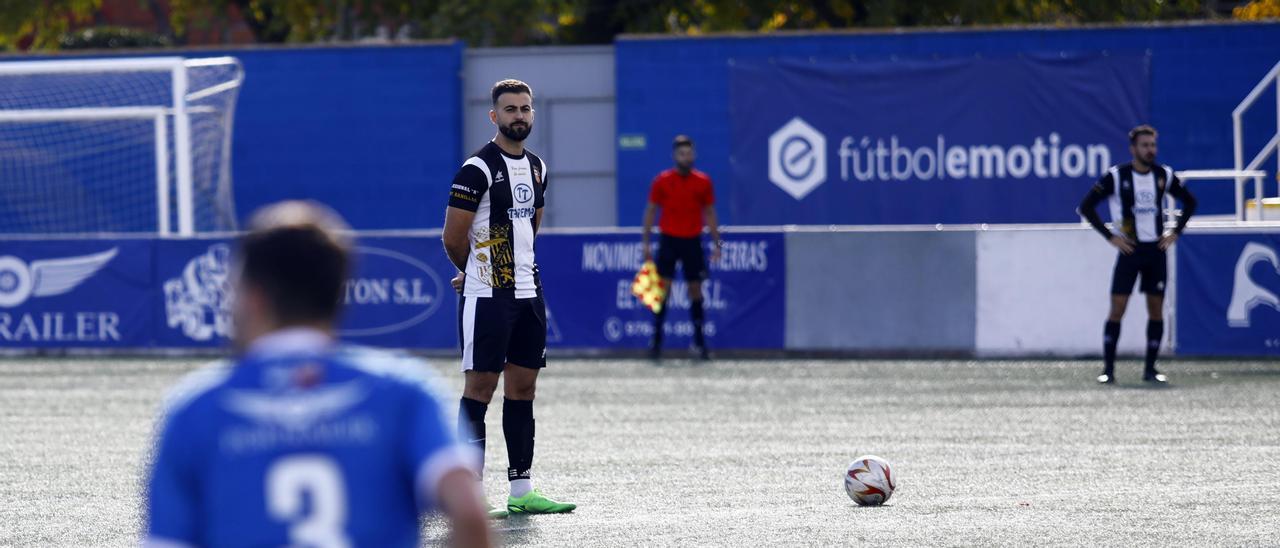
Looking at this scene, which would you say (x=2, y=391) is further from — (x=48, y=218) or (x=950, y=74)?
(x=950, y=74)

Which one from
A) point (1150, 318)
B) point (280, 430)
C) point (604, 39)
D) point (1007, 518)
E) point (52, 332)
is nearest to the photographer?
point (280, 430)

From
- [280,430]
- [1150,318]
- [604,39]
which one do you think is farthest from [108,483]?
[604,39]

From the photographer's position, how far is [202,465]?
281 cm

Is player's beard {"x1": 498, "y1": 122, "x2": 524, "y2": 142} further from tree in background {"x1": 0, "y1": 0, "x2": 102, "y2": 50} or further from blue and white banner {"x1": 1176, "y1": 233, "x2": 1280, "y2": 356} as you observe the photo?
tree in background {"x1": 0, "y1": 0, "x2": 102, "y2": 50}

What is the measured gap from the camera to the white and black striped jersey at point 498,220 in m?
7.71

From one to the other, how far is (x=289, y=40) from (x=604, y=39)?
6749mm

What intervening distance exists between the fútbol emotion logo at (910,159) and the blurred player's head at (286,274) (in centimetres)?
1981

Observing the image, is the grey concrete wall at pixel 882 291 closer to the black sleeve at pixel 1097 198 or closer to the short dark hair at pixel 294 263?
the black sleeve at pixel 1097 198

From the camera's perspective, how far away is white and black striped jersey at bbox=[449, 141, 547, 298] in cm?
771

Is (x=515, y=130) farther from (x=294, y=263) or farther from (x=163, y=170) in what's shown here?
(x=163, y=170)

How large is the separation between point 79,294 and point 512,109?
12.0 m

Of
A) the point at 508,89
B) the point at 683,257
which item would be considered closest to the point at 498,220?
the point at 508,89

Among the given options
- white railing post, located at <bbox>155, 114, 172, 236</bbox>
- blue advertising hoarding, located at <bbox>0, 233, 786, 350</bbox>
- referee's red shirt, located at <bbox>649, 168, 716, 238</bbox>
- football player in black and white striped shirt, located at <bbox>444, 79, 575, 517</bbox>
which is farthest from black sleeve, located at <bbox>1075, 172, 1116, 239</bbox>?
white railing post, located at <bbox>155, 114, 172, 236</bbox>

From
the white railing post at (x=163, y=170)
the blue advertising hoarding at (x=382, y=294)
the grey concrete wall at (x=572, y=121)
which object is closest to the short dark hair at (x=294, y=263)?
the blue advertising hoarding at (x=382, y=294)
